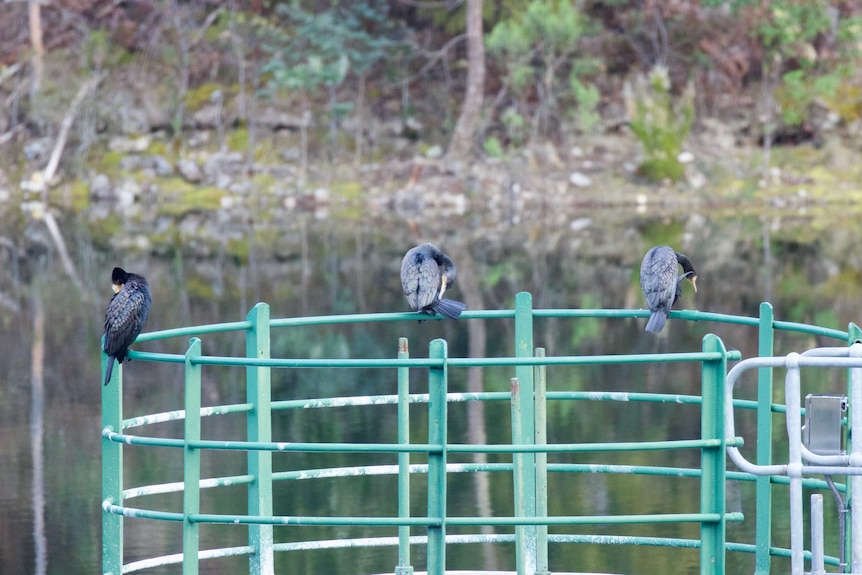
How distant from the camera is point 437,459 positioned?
16.1 feet

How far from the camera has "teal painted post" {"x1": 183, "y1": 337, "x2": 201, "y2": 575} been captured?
5.06 meters

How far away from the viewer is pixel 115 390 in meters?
5.52

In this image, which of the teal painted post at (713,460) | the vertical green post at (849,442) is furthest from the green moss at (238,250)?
the teal painted post at (713,460)

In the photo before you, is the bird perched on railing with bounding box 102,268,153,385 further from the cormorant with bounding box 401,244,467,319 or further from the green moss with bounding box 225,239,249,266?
the green moss with bounding box 225,239,249,266

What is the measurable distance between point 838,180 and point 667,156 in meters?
4.24

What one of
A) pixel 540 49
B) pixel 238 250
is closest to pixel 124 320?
pixel 238 250

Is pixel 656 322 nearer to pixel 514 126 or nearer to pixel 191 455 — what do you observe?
pixel 191 455

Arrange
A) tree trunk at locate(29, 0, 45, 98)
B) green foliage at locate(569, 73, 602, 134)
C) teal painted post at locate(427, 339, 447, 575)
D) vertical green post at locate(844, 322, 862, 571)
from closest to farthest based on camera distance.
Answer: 1. teal painted post at locate(427, 339, 447, 575)
2. vertical green post at locate(844, 322, 862, 571)
3. green foliage at locate(569, 73, 602, 134)
4. tree trunk at locate(29, 0, 45, 98)

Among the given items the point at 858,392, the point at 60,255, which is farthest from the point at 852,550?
the point at 60,255

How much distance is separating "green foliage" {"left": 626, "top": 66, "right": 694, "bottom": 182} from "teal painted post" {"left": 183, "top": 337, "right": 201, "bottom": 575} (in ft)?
97.2

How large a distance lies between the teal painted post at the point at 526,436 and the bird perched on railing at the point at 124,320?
1.52m

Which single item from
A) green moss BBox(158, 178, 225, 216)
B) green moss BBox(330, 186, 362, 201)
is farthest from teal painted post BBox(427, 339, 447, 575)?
green moss BBox(158, 178, 225, 216)

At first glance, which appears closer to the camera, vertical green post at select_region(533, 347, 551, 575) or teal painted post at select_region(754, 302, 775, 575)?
teal painted post at select_region(754, 302, 775, 575)

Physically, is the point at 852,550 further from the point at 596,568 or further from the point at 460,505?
the point at 460,505
